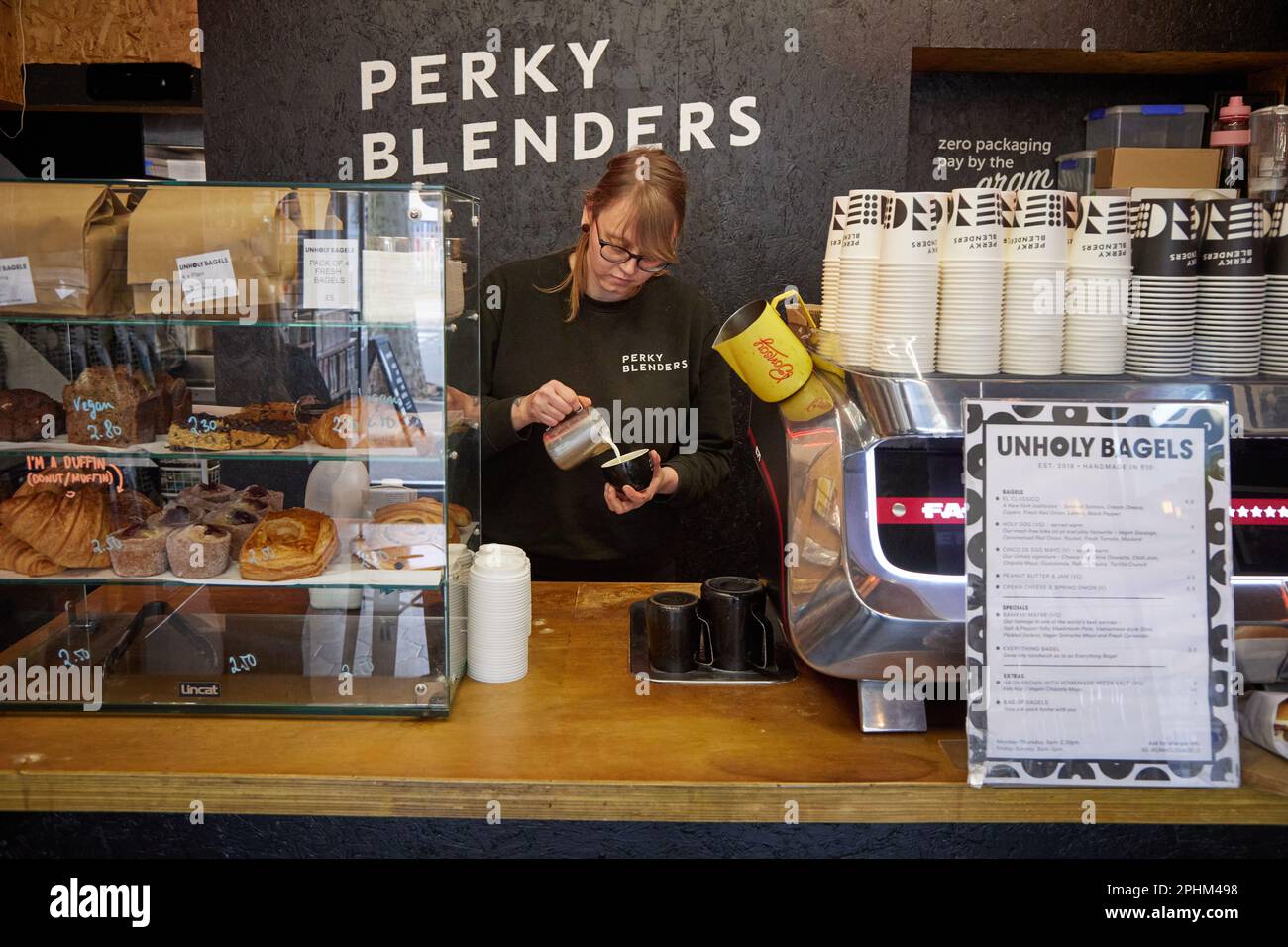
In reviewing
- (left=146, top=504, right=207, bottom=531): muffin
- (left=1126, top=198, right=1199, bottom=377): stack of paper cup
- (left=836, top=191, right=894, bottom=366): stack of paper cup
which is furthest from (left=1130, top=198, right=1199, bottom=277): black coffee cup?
(left=146, top=504, right=207, bottom=531): muffin

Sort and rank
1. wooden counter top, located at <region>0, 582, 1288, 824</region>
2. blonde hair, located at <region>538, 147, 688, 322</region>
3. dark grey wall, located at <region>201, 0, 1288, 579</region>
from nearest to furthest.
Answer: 1. wooden counter top, located at <region>0, 582, 1288, 824</region>
2. blonde hair, located at <region>538, 147, 688, 322</region>
3. dark grey wall, located at <region>201, 0, 1288, 579</region>

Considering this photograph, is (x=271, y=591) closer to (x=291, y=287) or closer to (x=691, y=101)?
(x=291, y=287)

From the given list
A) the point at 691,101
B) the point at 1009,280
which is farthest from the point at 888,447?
the point at 691,101

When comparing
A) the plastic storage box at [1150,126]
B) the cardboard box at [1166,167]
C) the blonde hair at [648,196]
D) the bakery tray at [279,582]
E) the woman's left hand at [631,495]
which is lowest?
the bakery tray at [279,582]

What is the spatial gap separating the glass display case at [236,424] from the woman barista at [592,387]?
2.92 feet

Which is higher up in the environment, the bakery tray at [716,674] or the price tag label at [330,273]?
the price tag label at [330,273]

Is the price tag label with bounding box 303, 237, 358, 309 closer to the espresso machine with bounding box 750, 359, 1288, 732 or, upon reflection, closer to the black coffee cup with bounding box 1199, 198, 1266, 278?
the espresso machine with bounding box 750, 359, 1288, 732

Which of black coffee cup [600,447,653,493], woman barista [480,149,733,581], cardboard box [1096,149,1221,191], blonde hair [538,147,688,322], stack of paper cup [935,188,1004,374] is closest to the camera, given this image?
stack of paper cup [935,188,1004,374]

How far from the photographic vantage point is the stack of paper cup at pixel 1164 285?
4.83 feet

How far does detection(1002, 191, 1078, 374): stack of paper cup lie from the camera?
147 cm

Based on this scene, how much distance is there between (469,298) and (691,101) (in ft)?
6.46

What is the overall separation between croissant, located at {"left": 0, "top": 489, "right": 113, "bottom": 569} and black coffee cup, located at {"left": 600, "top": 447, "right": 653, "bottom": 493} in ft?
2.60

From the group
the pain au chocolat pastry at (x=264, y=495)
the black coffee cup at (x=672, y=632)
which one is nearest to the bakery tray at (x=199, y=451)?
the pain au chocolat pastry at (x=264, y=495)

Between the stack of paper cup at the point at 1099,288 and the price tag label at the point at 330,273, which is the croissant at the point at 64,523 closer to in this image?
the price tag label at the point at 330,273
